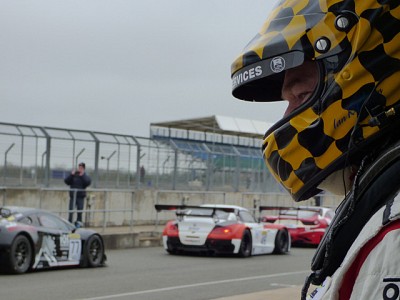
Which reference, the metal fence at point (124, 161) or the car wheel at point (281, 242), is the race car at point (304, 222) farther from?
the metal fence at point (124, 161)

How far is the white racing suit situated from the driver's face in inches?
12.3

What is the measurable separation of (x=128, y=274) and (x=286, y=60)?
459 inches

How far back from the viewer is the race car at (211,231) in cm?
1752

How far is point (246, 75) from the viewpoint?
6.91 ft

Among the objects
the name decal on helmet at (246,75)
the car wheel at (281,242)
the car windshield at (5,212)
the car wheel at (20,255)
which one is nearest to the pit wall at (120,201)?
the car wheel at (281,242)

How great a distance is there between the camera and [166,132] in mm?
33969

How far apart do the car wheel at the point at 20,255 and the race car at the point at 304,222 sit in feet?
34.7

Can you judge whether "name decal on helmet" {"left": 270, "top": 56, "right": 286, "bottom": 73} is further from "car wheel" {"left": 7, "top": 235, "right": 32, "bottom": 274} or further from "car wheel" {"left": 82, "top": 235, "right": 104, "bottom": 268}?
"car wheel" {"left": 82, "top": 235, "right": 104, "bottom": 268}

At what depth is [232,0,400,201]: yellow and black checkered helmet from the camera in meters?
1.85

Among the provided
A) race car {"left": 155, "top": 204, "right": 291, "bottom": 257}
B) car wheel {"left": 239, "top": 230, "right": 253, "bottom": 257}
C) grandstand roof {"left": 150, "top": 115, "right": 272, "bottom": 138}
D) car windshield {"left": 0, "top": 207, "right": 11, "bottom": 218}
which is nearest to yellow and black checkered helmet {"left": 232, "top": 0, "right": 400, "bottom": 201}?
car windshield {"left": 0, "top": 207, "right": 11, "bottom": 218}

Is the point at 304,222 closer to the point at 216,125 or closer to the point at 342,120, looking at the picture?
the point at 216,125

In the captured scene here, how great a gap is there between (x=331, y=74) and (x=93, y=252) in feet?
43.8

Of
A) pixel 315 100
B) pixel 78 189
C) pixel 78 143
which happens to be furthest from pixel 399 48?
pixel 78 143

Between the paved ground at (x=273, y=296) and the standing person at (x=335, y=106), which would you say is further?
the paved ground at (x=273, y=296)
